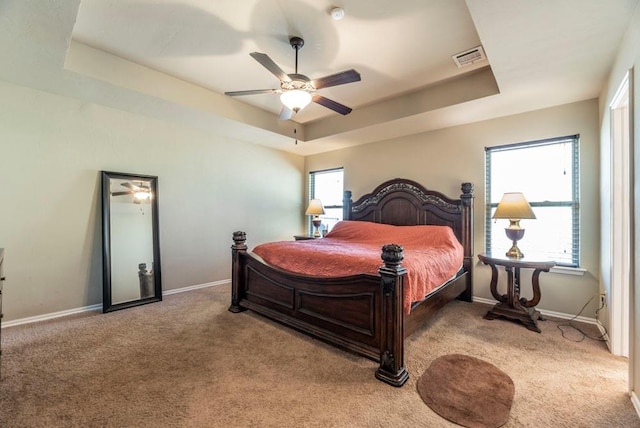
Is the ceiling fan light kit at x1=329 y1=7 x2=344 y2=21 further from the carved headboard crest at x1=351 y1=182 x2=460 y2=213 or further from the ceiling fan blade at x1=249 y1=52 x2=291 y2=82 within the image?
the carved headboard crest at x1=351 y1=182 x2=460 y2=213

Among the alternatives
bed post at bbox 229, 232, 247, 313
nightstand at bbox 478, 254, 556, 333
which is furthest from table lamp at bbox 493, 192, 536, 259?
bed post at bbox 229, 232, 247, 313

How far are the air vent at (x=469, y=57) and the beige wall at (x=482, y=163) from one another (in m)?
1.12

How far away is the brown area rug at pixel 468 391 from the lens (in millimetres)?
1548

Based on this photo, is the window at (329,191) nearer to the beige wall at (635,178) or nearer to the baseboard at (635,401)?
the beige wall at (635,178)

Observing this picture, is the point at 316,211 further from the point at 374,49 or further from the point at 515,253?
the point at 515,253

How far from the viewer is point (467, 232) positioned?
364 cm

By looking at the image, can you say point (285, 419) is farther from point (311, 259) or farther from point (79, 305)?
point (79, 305)

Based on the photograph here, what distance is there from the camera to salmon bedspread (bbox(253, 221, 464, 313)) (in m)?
2.22

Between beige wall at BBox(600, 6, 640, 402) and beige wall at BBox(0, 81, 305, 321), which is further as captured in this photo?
beige wall at BBox(0, 81, 305, 321)

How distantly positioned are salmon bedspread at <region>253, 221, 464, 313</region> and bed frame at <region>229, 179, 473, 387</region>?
0.09 meters

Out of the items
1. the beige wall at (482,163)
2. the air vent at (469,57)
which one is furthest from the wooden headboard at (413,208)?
the air vent at (469,57)

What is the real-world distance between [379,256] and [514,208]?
1671mm

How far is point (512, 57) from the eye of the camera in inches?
89.7

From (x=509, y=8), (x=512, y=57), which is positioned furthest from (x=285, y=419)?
(x=512, y=57)
